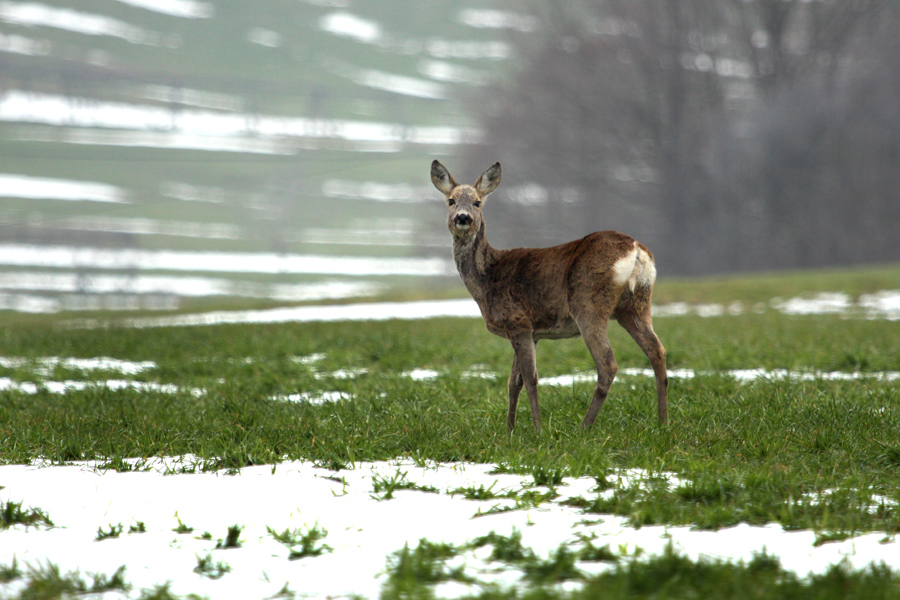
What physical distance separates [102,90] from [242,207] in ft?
62.4

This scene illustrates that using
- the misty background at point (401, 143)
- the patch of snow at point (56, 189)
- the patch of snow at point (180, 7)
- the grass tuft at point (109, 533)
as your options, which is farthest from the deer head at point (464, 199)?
the patch of snow at point (180, 7)

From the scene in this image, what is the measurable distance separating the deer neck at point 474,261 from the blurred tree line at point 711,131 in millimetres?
25381

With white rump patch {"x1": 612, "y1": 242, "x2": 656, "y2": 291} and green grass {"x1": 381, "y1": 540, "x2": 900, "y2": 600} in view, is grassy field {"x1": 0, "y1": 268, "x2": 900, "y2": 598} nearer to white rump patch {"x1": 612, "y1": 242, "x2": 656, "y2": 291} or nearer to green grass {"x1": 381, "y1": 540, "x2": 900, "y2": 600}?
green grass {"x1": 381, "y1": 540, "x2": 900, "y2": 600}

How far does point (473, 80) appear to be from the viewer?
273 ft

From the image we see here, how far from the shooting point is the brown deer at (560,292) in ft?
13.9

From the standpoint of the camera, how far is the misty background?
2781cm

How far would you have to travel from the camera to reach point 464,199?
4734 millimetres

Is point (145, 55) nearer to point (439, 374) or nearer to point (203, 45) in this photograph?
point (203, 45)

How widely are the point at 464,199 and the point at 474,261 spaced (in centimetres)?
40

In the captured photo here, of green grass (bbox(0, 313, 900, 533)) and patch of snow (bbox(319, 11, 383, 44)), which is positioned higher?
patch of snow (bbox(319, 11, 383, 44))

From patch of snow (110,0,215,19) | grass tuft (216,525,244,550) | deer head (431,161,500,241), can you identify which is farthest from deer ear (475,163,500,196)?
patch of snow (110,0,215,19)

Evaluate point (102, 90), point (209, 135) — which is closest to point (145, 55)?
point (102, 90)

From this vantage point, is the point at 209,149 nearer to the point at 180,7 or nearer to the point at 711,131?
the point at 180,7

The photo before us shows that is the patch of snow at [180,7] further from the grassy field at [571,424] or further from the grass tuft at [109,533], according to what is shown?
the grass tuft at [109,533]
